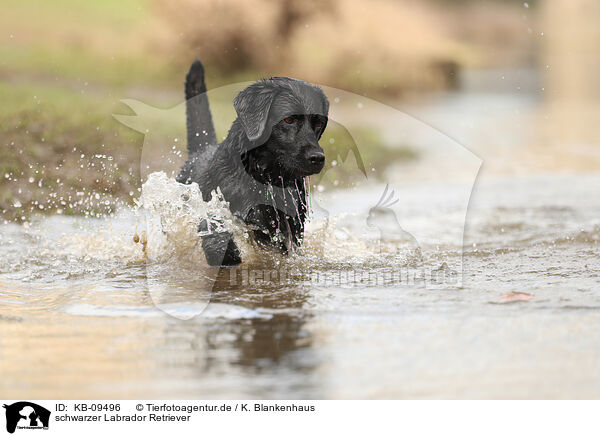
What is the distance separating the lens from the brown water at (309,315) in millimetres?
2773

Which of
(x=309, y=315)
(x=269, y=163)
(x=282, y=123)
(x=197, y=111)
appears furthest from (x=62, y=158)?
(x=309, y=315)

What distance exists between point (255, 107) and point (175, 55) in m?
10.0

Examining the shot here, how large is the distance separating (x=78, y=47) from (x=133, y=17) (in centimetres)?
133

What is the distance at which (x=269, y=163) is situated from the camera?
4.46 metres

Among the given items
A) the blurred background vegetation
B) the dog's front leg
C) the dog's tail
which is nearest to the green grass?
the blurred background vegetation

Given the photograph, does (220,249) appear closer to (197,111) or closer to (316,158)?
(316,158)

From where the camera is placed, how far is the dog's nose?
421 cm

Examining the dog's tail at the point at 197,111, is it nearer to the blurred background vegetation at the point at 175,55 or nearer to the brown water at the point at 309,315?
the brown water at the point at 309,315

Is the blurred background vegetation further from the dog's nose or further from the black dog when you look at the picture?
the dog's nose

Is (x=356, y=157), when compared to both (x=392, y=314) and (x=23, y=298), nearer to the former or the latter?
(x=392, y=314)

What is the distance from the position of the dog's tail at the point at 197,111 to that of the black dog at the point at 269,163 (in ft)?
1.58

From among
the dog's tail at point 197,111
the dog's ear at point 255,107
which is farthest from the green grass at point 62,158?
the dog's ear at point 255,107

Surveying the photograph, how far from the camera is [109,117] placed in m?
9.55

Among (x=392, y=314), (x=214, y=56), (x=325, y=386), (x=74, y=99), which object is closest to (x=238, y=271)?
(x=392, y=314)
